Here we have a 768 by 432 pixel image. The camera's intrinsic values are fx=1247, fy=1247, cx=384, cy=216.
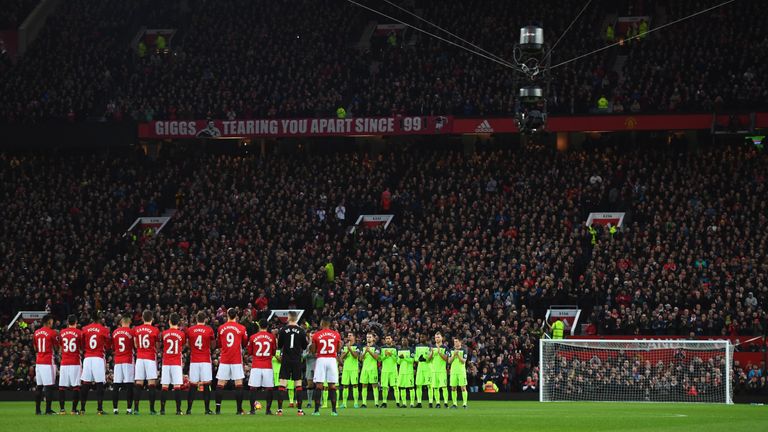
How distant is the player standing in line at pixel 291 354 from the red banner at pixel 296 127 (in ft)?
92.0

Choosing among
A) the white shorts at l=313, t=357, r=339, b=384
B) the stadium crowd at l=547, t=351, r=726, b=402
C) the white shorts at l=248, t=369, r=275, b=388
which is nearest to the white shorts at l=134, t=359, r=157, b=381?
the white shorts at l=248, t=369, r=275, b=388

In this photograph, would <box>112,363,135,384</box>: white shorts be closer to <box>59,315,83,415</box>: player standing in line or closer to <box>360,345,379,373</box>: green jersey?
<box>59,315,83,415</box>: player standing in line

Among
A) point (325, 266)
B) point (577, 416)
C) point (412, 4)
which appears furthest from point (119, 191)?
point (577, 416)

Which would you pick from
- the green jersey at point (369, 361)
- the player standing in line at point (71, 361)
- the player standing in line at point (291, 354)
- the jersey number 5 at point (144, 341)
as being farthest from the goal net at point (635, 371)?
the player standing in line at point (71, 361)

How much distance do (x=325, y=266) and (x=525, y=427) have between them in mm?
26655

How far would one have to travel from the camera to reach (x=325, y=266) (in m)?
49.2

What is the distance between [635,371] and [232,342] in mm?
16272

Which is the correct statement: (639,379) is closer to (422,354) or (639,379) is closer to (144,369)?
(422,354)

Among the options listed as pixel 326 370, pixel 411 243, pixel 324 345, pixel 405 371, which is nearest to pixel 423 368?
pixel 405 371

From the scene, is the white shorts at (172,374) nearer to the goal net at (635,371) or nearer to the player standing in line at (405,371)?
the player standing in line at (405,371)

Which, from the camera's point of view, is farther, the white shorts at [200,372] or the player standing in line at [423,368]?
the player standing in line at [423,368]

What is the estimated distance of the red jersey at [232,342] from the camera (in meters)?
26.5

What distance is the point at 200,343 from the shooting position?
26.6 metres

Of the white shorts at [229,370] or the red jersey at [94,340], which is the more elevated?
the red jersey at [94,340]
